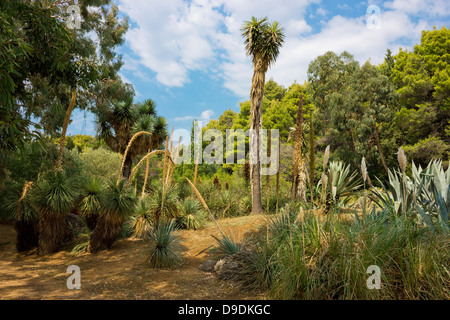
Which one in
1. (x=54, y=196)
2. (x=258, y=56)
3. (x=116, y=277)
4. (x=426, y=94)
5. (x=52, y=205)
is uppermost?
(x=426, y=94)

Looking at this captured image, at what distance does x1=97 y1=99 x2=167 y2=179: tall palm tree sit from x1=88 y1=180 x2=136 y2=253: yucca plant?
8621 millimetres

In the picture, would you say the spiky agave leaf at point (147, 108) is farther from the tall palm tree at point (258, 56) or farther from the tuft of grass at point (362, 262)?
the tuft of grass at point (362, 262)

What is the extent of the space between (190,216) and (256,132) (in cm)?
562

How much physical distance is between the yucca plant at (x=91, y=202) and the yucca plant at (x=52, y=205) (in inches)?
14.1

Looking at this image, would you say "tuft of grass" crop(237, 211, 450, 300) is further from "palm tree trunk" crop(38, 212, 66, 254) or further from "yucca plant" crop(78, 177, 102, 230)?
"palm tree trunk" crop(38, 212, 66, 254)

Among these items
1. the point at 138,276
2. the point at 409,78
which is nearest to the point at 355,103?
the point at 409,78

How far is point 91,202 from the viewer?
8.92 meters

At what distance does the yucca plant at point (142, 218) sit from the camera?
33.2 feet

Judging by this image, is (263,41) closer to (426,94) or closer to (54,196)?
(54,196)

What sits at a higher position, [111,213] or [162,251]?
[111,213]

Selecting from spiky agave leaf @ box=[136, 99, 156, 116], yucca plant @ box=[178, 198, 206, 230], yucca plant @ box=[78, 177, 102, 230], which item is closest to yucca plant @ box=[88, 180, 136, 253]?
yucca plant @ box=[78, 177, 102, 230]

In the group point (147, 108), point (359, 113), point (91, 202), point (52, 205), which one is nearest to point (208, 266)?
point (91, 202)

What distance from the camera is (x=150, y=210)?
34.0ft

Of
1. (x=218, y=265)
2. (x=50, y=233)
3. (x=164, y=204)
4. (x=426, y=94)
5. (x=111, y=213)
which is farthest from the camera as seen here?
(x=426, y=94)
